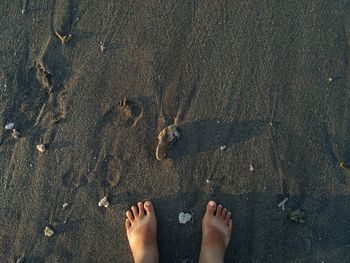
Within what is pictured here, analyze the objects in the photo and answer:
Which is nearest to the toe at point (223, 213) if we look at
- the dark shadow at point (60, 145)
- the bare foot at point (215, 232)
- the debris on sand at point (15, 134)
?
the bare foot at point (215, 232)

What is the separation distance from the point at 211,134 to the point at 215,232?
29.8 inches

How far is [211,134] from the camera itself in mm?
3447

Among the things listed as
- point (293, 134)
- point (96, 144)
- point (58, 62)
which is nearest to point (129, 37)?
point (58, 62)

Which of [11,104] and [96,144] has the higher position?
[11,104]

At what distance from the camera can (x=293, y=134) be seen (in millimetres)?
3412

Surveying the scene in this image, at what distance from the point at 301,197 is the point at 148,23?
72.0 inches

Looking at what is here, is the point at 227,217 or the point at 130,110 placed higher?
the point at 130,110

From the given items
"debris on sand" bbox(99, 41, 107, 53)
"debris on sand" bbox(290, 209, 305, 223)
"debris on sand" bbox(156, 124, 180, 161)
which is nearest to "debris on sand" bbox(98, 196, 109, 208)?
"debris on sand" bbox(156, 124, 180, 161)

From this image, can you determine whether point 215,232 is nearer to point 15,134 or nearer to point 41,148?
point 41,148

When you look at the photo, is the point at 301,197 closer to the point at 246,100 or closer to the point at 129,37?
the point at 246,100

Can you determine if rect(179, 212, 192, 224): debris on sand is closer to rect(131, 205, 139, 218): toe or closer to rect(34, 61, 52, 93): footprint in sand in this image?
rect(131, 205, 139, 218): toe

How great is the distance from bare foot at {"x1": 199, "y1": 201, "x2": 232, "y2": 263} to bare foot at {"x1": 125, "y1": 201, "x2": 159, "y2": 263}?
38 centimetres

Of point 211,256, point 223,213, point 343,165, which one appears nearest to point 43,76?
point 223,213

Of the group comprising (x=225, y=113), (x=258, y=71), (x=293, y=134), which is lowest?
(x=293, y=134)
